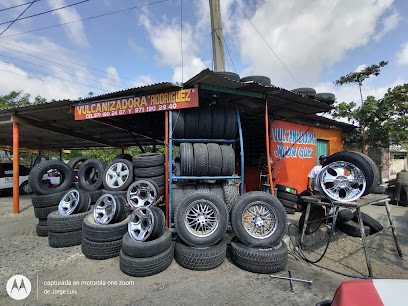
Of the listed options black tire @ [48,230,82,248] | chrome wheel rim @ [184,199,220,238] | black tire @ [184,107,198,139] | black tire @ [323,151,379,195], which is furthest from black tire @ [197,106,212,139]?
black tire @ [48,230,82,248]

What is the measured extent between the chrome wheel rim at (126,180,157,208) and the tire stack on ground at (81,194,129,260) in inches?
33.0

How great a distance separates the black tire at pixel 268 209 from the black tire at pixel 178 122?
7.40ft

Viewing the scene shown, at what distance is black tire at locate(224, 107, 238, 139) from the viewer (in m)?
5.31

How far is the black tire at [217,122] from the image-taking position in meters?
5.21

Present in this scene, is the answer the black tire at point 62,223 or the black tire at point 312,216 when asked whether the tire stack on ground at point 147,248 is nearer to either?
the black tire at point 62,223

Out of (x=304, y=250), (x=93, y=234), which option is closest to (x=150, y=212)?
(x=93, y=234)

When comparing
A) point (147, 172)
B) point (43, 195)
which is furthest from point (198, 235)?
point (43, 195)

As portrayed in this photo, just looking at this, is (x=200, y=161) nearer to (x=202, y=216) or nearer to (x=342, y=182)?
(x=202, y=216)

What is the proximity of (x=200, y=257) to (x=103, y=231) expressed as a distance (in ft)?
5.94

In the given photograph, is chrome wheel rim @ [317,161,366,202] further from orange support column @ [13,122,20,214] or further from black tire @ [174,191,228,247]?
orange support column @ [13,122,20,214]

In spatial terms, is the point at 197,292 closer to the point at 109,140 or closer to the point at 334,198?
the point at 334,198

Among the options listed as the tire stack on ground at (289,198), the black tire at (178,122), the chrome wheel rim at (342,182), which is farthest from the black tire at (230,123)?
the tire stack on ground at (289,198)

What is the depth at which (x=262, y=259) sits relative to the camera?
3.36m

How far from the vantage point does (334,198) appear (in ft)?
13.2
